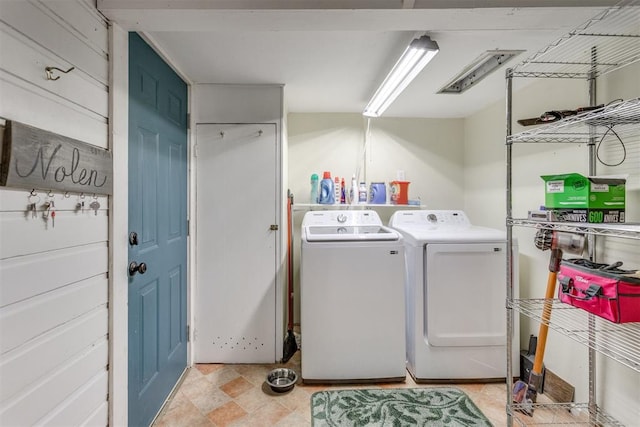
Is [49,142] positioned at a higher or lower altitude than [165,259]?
higher

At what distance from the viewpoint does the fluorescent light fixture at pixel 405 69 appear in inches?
61.8

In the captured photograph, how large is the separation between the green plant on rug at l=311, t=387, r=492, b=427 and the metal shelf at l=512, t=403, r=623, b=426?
9.9 inches

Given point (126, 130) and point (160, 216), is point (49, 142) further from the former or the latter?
point (160, 216)

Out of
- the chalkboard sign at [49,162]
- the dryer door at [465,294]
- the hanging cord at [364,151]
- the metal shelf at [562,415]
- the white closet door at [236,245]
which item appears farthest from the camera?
the hanging cord at [364,151]

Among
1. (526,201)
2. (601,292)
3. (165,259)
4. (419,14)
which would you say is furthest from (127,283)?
(526,201)

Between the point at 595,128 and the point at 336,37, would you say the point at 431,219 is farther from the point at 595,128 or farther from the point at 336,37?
the point at 336,37

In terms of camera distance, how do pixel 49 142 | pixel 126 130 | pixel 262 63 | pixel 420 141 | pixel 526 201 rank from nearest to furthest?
pixel 49 142
pixel 126 130
pixel 262 63
pixel 526 201
pixel 420 141

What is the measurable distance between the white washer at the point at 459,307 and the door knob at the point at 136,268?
1722mm

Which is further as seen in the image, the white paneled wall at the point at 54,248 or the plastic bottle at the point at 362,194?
the plastic bottle at the point at 362,194

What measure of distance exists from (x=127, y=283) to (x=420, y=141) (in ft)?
9.36

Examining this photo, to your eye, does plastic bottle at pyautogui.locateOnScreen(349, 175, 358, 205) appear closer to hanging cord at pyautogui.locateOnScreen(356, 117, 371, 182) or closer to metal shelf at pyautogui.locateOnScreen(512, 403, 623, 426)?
hanging cord at pyautogui.locateOnScreen(356, 117, 371, 182)

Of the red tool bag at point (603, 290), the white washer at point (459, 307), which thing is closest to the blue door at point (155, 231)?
the white washer at point (459, 307)

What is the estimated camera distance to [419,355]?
2121mm

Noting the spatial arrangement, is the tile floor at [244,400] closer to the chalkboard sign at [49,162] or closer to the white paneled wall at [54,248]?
the white paneled wall at [54,248]
